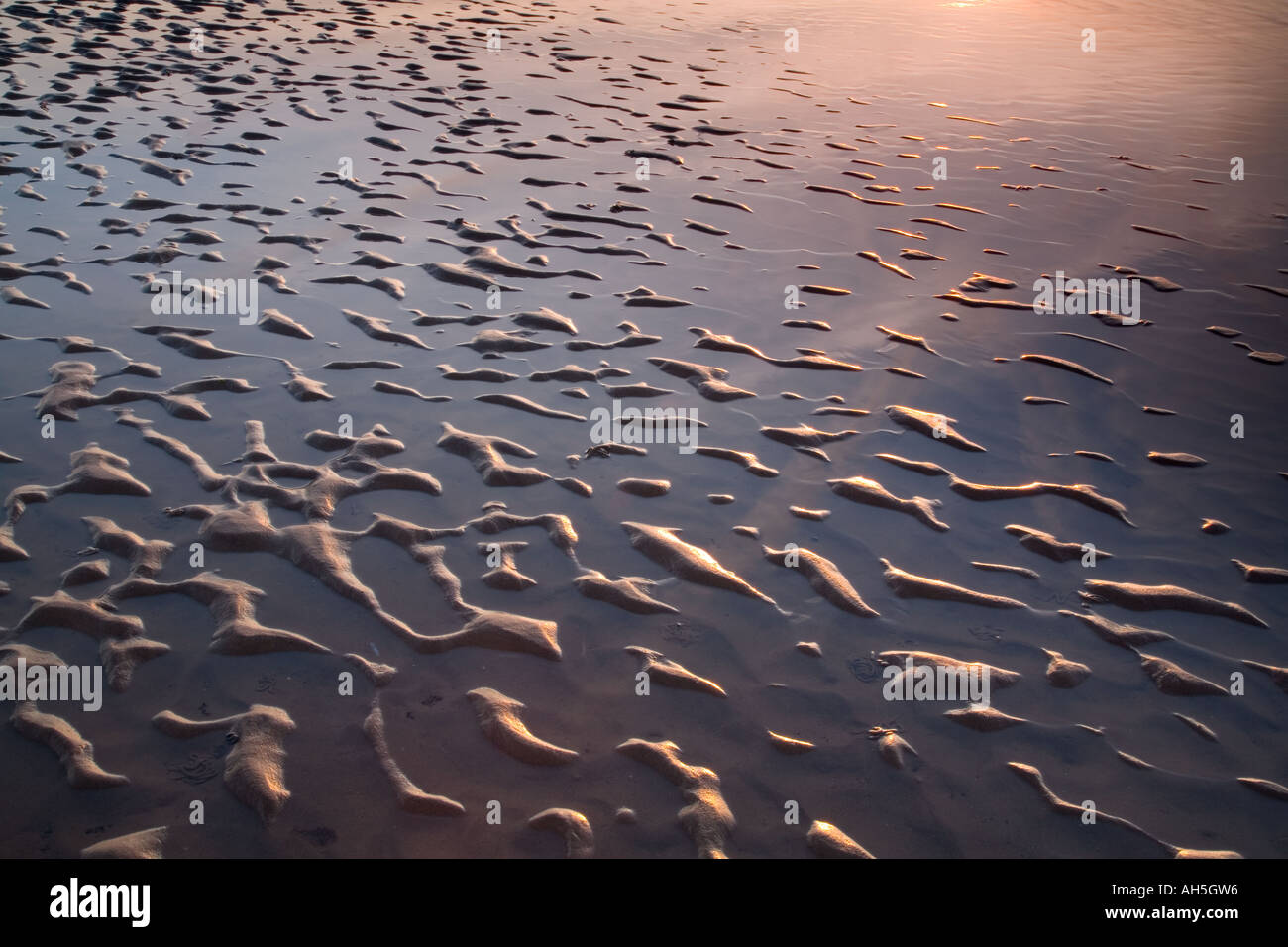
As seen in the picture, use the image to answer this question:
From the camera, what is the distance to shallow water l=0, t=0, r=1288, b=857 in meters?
3.26

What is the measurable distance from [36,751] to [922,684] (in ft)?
11.4

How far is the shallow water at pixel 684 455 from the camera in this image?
10.7 ft

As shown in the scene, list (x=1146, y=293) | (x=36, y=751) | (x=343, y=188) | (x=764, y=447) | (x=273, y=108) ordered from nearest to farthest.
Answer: (x=36, y=751) < (x=764, y=447) < (x=1146, y=293) < (x=343, y=188) < (x=273, y=108)

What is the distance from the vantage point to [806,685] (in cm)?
371

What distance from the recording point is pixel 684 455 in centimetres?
521

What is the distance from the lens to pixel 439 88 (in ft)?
40.8

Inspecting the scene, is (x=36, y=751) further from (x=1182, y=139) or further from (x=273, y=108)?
(x=1182, y=139)

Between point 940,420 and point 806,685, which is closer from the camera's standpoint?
point 806,685

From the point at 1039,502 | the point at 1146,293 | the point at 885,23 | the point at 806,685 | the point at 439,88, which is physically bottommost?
the point at 806,685

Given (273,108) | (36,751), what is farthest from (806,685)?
(273,108)
